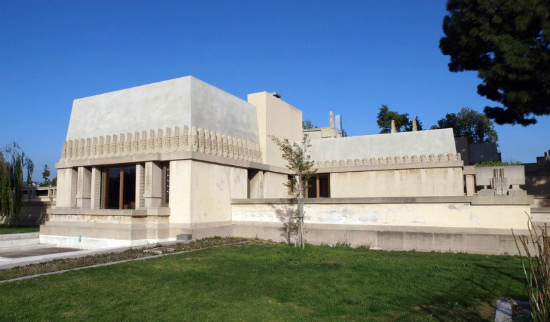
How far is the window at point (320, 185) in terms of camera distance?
23062 millimetres

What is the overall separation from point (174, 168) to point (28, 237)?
9.04 m

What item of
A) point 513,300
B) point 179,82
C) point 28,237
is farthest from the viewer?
point 28,237

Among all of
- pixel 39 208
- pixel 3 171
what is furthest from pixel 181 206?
pixel 39 208

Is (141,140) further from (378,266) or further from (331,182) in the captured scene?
(378,266)

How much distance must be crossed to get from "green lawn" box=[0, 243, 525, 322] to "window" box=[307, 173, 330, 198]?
36.6 ft

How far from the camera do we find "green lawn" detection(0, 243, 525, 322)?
260 inches

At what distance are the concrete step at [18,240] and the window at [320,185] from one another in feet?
47.3

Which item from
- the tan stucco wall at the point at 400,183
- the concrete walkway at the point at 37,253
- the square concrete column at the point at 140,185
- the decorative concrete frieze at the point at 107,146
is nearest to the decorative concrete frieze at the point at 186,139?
the square concrete column at the point at 140,185

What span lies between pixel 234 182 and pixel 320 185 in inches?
242

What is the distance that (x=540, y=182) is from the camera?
904 inches

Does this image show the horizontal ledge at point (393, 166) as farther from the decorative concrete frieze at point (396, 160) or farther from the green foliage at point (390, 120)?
the green foliage at point (390, 120)

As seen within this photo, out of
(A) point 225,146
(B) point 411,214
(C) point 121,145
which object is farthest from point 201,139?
(B) point 411,214

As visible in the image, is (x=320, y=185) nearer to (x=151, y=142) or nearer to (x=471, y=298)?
(x=151, y=142)

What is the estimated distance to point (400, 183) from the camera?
20453 mm
